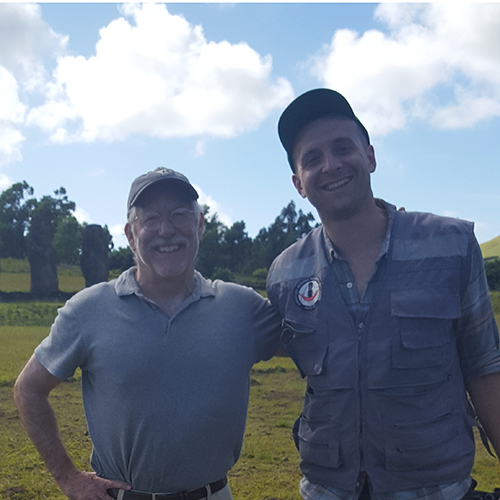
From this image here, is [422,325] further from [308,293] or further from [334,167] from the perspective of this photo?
[334,167]

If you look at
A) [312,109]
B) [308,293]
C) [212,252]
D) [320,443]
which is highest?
[212,252]

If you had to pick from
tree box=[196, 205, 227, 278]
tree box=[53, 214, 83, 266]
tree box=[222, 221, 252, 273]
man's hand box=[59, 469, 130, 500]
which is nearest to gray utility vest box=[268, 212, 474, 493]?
man's hand box=[59, 469, 130, 500]

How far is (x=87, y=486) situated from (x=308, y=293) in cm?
153

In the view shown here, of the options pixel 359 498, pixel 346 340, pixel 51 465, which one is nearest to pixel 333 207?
pixel 346 340

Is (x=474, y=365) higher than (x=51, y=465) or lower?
higher

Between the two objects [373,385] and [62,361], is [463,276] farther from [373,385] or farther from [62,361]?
[62,361]

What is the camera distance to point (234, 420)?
9.04ft

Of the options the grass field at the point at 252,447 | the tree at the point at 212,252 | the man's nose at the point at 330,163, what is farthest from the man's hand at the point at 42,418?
the tree at the point at 212,252

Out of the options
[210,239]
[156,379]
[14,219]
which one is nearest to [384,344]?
[156,379]

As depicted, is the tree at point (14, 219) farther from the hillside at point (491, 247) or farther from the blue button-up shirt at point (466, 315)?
the blue button-up shirt at point (466, 315)

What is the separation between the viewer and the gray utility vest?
2373mm

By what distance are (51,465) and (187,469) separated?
0.80 metres

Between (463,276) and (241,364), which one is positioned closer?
(463,276)

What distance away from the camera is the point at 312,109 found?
2.79m
